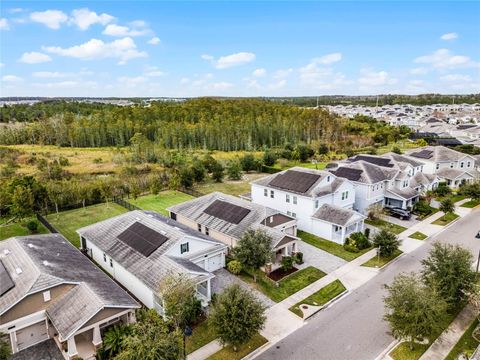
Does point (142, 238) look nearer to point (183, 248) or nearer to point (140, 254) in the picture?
point (140, 254)

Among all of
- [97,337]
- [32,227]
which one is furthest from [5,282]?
[32,227]

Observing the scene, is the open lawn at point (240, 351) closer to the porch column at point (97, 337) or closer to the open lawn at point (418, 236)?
the porch column at point (97, 337)

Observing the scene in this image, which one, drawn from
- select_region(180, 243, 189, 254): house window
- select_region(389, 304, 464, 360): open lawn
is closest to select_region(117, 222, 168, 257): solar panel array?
select_region(180, 243, 189, 254): house window

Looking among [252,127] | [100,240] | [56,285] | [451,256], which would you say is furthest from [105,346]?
[252,127]

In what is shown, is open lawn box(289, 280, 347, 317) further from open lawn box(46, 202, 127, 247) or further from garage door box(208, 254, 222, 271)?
open lawn box(46, 202, 127, 247)

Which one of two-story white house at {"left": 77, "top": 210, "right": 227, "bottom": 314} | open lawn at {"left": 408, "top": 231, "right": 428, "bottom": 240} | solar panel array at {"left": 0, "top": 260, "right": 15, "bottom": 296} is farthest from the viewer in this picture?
open lawn at {"left": 408, "top": 231, "right": 428, "bottom": 240}

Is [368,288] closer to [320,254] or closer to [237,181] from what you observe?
[320,254]

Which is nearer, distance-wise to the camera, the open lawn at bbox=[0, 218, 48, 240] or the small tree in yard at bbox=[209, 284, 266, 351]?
the small tree in yard at bbox=[209, 284, 266, 351]
